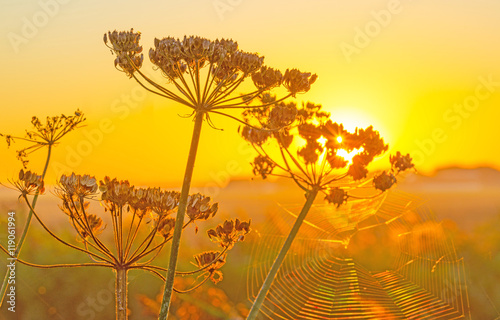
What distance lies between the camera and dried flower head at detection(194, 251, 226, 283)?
3.07 m

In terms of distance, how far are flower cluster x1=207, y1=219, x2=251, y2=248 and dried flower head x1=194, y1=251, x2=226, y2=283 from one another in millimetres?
86

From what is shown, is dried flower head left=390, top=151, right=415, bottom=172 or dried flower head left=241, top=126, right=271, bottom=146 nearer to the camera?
dried flower head left=241, top=126, right=271, bottom=146

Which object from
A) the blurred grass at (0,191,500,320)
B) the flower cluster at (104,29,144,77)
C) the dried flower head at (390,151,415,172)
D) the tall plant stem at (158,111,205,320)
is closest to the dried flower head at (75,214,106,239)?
the tall plant stem at (158,111,205,320)

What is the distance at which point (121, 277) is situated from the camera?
2.91 meters

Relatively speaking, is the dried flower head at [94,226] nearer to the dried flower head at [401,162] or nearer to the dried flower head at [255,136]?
the dried flower head at [255,136]

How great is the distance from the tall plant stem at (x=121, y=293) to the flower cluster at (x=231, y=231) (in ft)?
1.81

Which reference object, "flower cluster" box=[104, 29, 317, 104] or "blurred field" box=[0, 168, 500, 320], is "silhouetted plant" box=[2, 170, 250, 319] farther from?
Answer: "blurred field" box=[0, 168, 500, 320]

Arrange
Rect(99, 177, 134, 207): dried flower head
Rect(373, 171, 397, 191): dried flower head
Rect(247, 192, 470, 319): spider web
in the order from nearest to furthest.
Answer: Rect(99, 177, 134, 207): dried flower head → Rect(373, 171, 397, 191): dried flower head → Rect(247, 192, 470, 319): spider web

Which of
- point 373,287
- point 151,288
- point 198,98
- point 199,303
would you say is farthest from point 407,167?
point 151,288

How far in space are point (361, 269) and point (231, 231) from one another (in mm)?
7208

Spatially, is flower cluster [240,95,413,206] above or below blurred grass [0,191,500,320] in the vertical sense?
above

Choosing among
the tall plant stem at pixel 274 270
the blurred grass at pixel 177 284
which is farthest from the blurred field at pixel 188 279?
the tall plant stem at pixel 274 270

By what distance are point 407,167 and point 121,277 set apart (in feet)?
8.82

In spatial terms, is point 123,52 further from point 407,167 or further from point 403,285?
point 403,285
